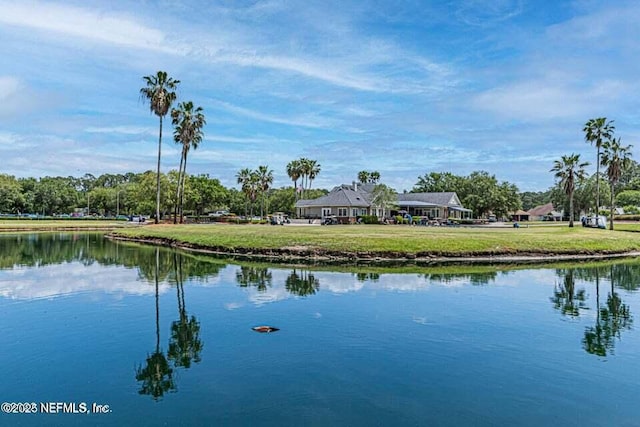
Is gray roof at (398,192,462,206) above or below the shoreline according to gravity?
above

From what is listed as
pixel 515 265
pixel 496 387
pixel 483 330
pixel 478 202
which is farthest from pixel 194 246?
pixel 478 202

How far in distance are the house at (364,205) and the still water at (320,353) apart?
53.2 metres

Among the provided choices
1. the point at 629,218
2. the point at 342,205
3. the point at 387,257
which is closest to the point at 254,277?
the point at 387,257

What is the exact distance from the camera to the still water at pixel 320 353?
8297 mm

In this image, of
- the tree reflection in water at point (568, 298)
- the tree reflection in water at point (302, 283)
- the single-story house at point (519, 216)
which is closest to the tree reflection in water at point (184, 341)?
the tree reflection in water at point (302, 283)

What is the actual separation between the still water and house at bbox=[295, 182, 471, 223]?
2094 inches

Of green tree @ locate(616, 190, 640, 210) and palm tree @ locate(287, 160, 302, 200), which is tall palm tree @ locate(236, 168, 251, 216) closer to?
palm tree @ locate(287, 160, 302, 200)

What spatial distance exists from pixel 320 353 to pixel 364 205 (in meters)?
63.4

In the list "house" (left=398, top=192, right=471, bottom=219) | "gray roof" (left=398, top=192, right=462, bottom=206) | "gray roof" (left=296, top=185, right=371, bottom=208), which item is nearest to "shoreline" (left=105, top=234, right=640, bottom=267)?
"gray roof" (left=296, top=185, right=371, bottom=208)

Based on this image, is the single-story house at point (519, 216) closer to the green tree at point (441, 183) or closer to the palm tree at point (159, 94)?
the green tree at point (441, 183)

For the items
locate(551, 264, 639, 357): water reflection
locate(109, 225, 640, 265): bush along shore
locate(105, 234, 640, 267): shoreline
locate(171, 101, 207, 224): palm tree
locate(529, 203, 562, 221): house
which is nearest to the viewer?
locate(551, 264, 639, 357): water reflection

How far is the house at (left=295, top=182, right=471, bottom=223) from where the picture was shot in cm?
7488

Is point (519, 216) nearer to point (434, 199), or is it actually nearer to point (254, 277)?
point (434, 199)

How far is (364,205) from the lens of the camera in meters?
74.2
